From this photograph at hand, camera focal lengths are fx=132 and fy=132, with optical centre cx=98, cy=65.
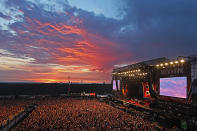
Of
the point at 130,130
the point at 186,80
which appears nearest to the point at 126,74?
the point at 186,80

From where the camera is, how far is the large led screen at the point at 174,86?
17.1 metres

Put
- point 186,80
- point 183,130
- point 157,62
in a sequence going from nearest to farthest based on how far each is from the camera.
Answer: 1. point 183,130
2. point 186,80
3. point 157,62

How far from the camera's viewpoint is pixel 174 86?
18.5 meters

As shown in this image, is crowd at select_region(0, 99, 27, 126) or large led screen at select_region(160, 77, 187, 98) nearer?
crowd at select_region(0, 99, 27, 126)

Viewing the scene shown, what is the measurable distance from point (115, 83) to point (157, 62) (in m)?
19.4

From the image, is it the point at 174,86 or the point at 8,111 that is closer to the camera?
the point at 174,86

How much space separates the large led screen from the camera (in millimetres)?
17109

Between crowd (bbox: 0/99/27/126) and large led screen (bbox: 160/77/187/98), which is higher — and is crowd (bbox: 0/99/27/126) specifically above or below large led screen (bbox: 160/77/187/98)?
below

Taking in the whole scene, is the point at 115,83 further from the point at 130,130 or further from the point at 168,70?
the point at 130,130

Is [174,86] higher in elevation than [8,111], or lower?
higher

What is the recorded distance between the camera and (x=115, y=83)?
131ft

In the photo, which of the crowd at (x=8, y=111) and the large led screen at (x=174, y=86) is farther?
the large led screen at (x=174, y=86)

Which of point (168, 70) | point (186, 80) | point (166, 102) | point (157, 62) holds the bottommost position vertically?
point (166, 102)

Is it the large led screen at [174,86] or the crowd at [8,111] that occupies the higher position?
the large led screen at [174,86]
